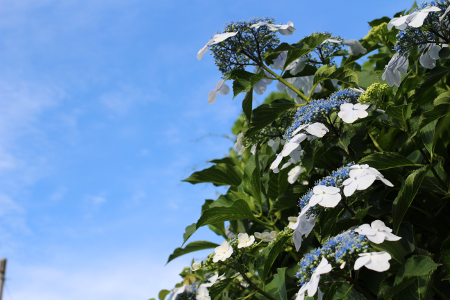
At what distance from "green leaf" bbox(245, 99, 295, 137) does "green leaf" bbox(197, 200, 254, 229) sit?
0.31 m

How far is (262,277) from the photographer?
1.52 m

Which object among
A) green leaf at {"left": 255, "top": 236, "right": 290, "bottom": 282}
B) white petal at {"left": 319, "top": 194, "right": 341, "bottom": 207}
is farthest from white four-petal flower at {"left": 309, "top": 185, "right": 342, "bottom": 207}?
green leaf at {"left": 255, "top": 236, "right": 290, "bottom": 282}

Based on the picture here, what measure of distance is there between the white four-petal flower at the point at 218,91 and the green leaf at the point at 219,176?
0.36 meters

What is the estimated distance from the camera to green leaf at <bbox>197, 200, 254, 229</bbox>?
156cm

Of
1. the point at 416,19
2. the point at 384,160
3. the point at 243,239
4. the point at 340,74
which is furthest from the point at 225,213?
the point at 416,19

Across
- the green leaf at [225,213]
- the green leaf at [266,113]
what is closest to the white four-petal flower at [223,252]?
the green leaf at [225,213]

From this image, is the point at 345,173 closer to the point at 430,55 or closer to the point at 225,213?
the point at 225,213

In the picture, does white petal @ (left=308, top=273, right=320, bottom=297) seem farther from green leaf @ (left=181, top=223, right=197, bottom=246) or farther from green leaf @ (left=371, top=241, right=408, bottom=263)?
green leaf @ (left=181, top=223, right=197, bottom=246)

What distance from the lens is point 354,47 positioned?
198cm

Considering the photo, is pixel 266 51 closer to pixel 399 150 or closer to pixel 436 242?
pixel 399 150

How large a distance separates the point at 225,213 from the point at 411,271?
2.47 ft

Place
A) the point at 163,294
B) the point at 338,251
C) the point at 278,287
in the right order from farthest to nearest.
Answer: the point at 163,294
the point at 278,287
the point at 338,251

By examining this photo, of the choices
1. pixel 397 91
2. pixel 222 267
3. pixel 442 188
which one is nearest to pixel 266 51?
pixel 397 91

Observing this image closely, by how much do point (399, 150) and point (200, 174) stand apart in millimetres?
969
